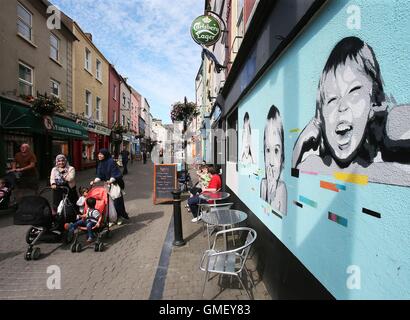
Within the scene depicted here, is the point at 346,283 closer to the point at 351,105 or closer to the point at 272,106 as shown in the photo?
the point at 351,105

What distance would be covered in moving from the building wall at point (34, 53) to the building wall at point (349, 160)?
37.1 feet

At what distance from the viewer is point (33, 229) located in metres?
4.27

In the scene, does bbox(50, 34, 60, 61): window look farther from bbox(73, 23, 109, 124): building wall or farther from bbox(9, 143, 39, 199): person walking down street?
bbox(9, 143, 39, 199): person walking down street

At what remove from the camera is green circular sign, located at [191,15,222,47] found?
7391mm

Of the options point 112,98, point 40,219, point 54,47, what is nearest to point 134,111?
point 112,98

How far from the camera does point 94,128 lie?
1848cm

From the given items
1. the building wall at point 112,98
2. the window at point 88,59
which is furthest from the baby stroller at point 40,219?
the building wall at point 112,98

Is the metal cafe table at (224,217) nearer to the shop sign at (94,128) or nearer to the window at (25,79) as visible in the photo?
the window at (25,79)

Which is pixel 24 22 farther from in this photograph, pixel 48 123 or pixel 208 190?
pixel 208 190

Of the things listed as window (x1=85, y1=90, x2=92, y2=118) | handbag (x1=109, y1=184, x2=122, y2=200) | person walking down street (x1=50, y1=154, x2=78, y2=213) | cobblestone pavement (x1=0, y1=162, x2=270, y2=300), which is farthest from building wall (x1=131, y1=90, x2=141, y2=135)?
cobblestone pavement (x1=0, y1=162, x2=270, y2=300)

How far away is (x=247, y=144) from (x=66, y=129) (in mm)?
11591

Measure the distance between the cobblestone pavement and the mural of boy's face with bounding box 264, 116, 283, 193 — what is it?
1451 mm
